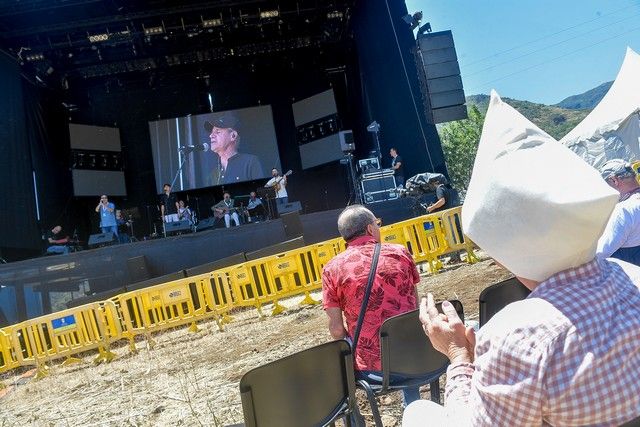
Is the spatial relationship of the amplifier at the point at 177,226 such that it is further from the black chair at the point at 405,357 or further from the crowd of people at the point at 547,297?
the crowd of people at the point at 547,297

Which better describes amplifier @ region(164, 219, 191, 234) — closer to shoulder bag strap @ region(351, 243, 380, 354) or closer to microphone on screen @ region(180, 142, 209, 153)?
microphone on screen @ region(180, 142, 209, 153)

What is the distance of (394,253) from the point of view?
292 cm

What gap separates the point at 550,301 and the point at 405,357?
1722 millimetres

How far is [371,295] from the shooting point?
2.79m

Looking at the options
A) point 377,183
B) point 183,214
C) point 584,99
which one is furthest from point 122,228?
point 584,99

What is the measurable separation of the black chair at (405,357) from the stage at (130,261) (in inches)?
375

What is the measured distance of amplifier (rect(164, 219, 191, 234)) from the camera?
1500cm

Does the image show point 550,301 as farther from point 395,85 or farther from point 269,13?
point 269,13

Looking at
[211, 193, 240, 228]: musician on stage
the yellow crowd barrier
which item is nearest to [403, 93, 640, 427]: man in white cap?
the yellow crowd barrier

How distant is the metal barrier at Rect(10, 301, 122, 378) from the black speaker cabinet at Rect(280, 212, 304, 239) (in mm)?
5265

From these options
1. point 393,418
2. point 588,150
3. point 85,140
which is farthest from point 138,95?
point 393,418

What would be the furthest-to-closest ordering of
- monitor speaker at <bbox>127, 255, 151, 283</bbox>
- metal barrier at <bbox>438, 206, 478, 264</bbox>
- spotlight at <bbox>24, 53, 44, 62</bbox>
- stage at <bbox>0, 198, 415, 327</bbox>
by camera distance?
1. spotlight at <bbox>24, 53, 44, 62</bbox>
2. monitor speaker at <bbox>127, 255, 151, 283</bbox>
3. stage at <bbox>0, 198, 415, 327</bbox>
4. metal barrier at <bbox>438, 206, 478, 264</bbox>

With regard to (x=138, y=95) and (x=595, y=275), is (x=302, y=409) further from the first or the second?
(x=138, y=95)

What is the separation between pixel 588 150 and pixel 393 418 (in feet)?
55.5
